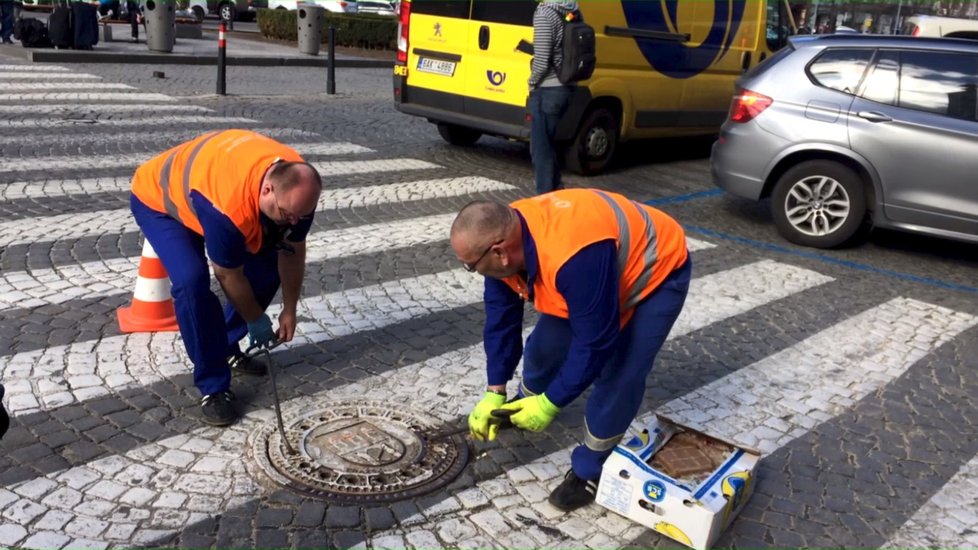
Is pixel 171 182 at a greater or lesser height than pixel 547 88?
lesser

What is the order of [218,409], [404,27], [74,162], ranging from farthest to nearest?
[404,27] → [74,162] → [218,409]

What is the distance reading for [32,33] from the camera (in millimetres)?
15641

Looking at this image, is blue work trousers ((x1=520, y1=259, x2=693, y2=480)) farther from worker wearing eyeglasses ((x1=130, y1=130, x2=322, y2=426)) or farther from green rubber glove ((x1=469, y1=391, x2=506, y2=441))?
worker wearing eyeglasses ((x1=130, y1=130, x2=322, y2=426))

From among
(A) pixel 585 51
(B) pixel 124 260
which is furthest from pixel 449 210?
(B) pixel 124 260

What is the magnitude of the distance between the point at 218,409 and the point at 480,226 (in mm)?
1701

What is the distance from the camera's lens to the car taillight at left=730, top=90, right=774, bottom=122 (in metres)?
7.56

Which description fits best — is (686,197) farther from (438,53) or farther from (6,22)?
(6,22)

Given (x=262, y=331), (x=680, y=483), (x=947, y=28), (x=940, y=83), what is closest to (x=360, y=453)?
(x=262, y=331)

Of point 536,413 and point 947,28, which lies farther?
point 947,28

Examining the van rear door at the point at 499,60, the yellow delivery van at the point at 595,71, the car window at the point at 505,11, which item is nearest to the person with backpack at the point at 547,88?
the car window at the point at 505,11

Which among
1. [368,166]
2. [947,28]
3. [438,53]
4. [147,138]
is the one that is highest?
[947,28]

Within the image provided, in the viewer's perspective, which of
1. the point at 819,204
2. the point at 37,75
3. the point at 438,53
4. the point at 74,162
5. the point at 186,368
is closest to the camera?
the point at 186,368

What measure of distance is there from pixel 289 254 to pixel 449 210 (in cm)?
379

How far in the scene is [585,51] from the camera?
25.4 feet
